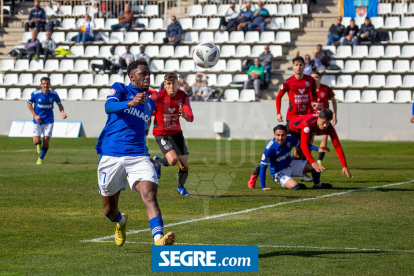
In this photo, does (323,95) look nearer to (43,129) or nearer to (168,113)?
(168,113)

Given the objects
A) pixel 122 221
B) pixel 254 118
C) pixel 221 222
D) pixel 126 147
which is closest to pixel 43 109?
pixel 254 118

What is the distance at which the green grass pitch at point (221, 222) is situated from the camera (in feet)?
19.8

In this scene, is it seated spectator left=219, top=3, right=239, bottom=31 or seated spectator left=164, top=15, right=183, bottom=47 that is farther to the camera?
seated spectator left=219, top=3, right=239, bottom=31

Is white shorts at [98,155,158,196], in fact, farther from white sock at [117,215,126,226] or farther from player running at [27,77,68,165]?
player running at [27,77,68,165]

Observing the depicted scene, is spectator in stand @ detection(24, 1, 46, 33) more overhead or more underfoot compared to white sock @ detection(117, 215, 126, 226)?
more overhead

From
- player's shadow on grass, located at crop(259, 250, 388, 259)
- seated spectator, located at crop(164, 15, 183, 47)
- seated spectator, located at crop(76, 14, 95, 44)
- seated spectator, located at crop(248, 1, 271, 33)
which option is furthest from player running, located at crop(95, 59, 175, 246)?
seated spectator, located at crop(76, 14, 95, 44)

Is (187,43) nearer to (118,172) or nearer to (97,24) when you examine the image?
(97,24)

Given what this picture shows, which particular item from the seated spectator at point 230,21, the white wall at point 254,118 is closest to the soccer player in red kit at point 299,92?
the white wall at point 254,118

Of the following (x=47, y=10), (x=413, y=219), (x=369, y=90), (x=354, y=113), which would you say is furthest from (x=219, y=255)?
(x=47, y=10)

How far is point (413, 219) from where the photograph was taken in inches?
339

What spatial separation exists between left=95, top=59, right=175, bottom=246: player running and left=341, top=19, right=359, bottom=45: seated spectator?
22584mm

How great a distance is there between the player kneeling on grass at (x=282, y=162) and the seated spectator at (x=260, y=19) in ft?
57.8

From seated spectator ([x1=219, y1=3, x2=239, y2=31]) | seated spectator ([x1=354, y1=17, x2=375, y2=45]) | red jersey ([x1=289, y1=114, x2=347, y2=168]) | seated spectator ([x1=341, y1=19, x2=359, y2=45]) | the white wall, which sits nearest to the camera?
red jersey ([x1=289, y1=114, x2=347, y2=168])

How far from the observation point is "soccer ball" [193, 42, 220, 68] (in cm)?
1230
